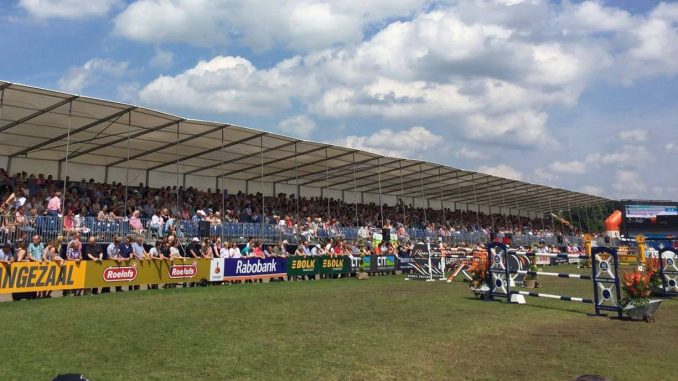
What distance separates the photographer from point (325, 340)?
896 centimetres

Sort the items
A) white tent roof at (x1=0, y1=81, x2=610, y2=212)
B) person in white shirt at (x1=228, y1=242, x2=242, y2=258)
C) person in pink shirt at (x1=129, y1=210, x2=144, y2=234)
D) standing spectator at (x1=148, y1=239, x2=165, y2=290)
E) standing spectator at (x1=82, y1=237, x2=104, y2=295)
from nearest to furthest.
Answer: standing spectator at (x1=82, y1=237, x2=104, y2=295) < standing spectator at (x1=148, y1=239, x2=165, y2=290) < white tent roof at (x1=0, y1=81, x2=610, y2=212) < person in pink shirt at (x1=129, y1=210, x2=144, y2=234) < person in white shirt at (x1=228, y1=242, x2=242, y2=258)

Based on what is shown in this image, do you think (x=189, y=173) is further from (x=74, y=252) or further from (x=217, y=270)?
(x=74, y=252)

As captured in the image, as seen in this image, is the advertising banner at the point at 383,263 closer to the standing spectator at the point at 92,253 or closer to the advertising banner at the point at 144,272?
the advertising banner at the point at 144,272

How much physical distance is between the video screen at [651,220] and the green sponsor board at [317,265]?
41.8 metres

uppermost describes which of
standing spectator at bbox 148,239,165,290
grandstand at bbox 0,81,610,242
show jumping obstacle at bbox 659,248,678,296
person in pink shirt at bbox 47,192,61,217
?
grandstand at bbox 0,81,610,242

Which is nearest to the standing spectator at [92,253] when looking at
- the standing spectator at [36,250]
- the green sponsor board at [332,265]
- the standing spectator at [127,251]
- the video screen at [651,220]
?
the standing spectator at [127,251]

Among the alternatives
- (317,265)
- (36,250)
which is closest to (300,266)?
(317,265)

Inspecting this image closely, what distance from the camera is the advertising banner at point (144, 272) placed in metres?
16.7

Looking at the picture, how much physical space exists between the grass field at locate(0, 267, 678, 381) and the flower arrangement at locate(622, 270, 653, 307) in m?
0.60

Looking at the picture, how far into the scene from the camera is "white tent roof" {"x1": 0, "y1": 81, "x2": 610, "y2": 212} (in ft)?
67.1

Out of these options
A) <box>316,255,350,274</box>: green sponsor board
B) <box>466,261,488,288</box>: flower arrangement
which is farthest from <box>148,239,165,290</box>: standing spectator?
<box>466,261,488,288</box>: flower arrangement

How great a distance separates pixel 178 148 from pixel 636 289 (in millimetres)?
21114

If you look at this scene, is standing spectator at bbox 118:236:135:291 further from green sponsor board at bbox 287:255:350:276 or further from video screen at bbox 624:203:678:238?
video screen at bbox 624:203:678:238

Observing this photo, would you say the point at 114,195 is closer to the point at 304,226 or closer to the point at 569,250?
the point at 304,226
